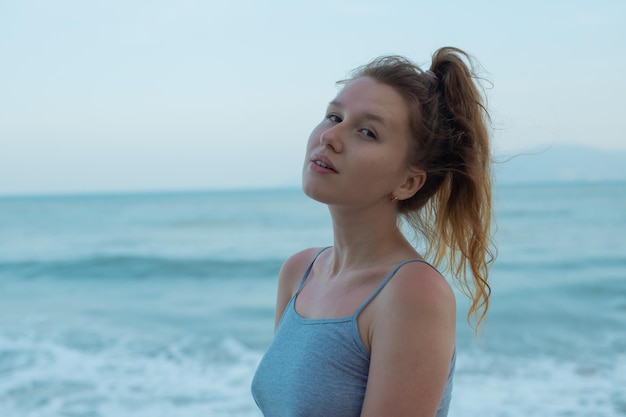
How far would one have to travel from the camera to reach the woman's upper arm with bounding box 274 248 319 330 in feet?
7.39

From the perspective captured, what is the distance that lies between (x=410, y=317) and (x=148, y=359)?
6630 mm

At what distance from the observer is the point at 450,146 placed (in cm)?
200

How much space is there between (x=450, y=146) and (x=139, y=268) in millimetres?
14335

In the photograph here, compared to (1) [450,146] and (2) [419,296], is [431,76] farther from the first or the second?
(2) [419,296]

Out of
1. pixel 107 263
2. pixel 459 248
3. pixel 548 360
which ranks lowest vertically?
pixel 107 263

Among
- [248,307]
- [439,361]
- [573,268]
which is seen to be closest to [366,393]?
[439,361]

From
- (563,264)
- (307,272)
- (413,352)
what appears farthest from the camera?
(563,264)

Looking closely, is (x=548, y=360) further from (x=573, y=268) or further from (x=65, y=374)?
(x=573, y=268)

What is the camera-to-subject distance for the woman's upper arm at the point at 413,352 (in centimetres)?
160

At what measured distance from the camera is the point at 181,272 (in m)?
15.1

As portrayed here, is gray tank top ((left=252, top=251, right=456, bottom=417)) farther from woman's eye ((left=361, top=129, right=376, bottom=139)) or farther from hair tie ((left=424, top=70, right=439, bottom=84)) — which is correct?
hair tie ((left=424, top=70, right=439, bottom=84))

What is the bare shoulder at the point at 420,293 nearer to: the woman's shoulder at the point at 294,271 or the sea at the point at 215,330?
the woman's shoulder at the point at 294,271

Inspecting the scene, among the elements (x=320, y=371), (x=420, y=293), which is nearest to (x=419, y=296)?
(x=420, y=293)

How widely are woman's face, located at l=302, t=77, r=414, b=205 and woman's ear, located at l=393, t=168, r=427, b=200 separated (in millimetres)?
35
